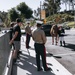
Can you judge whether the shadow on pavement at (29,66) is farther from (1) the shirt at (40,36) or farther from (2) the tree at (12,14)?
(2) the tree at (12,14)

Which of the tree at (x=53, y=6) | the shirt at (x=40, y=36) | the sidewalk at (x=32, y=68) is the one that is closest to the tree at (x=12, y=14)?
the tree at (x=53, y=6)

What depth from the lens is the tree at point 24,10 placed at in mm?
77062

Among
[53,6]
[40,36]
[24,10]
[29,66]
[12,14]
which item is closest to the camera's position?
[40,36]

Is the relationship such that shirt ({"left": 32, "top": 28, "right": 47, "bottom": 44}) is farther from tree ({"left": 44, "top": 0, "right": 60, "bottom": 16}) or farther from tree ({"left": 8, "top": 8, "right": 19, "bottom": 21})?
tree ({"left": 44, "top": 0, "right": 60, "bottom": 16})

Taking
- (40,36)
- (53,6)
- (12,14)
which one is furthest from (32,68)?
(53,6)

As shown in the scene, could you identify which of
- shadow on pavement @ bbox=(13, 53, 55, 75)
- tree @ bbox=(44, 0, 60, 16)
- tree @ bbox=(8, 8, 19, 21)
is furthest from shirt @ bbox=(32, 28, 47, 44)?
tree @ bbox=(44, 0, 60, 16)

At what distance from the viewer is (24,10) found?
7731 centimetres

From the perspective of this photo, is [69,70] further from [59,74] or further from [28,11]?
[28,11]

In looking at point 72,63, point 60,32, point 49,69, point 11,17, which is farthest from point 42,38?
point 11,17

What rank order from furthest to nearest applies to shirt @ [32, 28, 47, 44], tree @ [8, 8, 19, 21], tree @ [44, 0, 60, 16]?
1. tree @ [44, 0, 60, 16]
2. tree @ [8, 8, 19, 21]
3. shirt @ [32, 28, 47, 44]

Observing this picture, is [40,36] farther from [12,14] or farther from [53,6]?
[53,6]

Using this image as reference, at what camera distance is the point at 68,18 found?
89.8 meters

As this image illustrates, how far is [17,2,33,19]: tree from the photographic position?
7706 cm

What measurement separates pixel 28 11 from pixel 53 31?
59328mm
